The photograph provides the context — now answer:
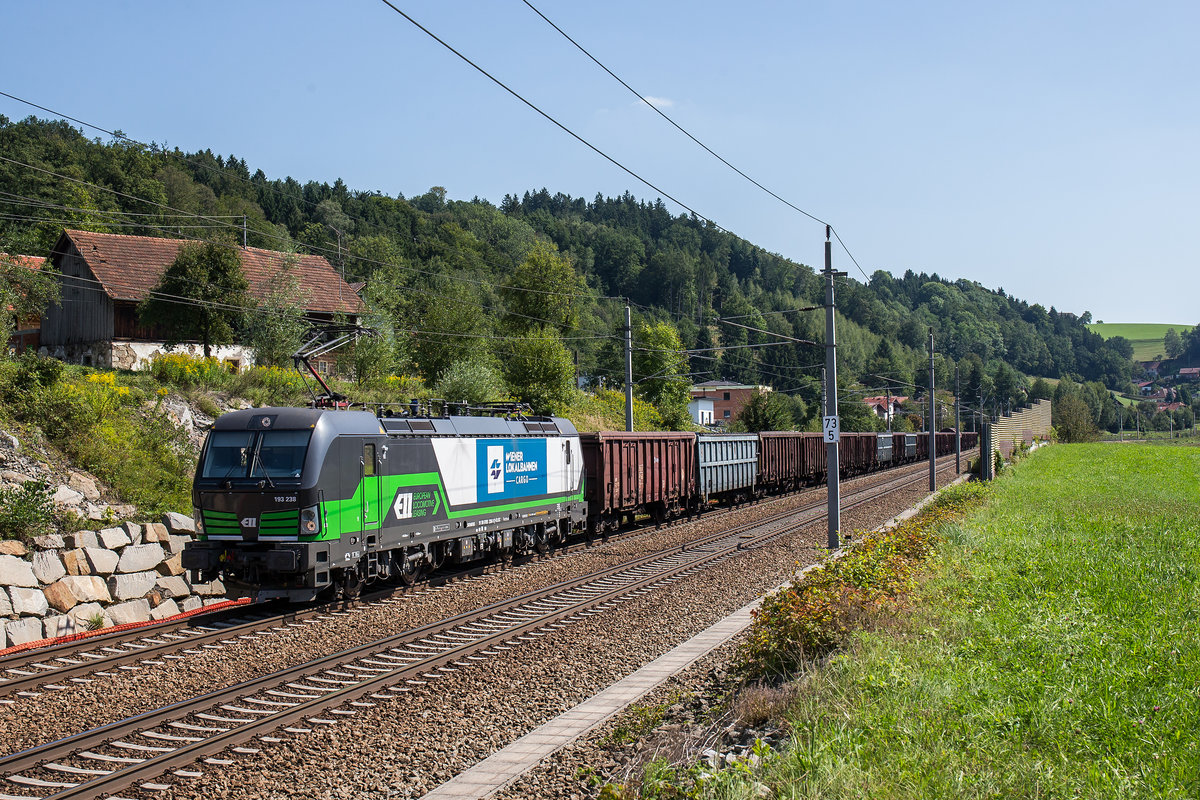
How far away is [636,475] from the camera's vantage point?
2414 cm

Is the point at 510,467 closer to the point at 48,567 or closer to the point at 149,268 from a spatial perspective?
the point at 48,567

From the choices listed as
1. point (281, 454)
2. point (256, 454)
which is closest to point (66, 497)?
point (256, 454)

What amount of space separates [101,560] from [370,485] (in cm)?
411

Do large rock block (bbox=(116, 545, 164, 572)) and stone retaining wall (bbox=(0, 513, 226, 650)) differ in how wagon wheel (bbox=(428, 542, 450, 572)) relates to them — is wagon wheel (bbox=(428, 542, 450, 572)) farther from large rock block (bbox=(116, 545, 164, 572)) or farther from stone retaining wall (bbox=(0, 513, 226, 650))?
large rock block (bbox=(116, 545, 164, 572))

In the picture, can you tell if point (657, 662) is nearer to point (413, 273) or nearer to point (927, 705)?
point (927, 705)

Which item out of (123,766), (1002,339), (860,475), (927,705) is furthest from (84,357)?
(1002,339)

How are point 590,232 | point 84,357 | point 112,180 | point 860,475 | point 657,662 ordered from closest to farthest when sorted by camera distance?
1. point 657,662
2. point 84,357
3. point 860,475
4. point 112,180
5. point 590,232

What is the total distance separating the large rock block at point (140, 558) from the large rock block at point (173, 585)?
0.29 m

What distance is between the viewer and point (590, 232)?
147 m

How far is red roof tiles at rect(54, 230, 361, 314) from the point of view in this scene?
33594 mm

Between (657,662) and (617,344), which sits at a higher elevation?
(617,344)

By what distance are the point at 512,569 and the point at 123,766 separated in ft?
36.4

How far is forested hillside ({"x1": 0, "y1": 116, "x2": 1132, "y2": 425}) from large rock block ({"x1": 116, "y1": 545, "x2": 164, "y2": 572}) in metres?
13.5

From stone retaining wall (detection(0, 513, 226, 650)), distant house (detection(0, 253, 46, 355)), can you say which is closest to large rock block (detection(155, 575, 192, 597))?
stone retaining wall (detection(0, 513, 226, 650))
